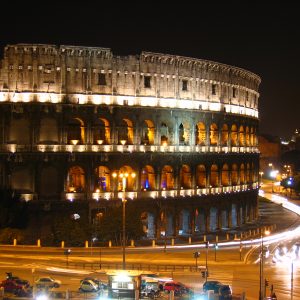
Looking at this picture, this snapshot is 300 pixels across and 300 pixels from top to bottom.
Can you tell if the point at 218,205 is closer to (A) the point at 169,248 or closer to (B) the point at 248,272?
(A) the point at 169,248

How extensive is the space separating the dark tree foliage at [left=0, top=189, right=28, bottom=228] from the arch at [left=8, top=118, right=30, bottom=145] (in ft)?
16.1

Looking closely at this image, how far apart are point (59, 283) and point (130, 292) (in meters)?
7.34

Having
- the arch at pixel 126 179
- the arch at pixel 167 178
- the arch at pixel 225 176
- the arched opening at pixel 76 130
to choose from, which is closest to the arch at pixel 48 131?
the arched opening at pixel 76 130

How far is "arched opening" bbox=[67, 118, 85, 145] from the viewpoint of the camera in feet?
218

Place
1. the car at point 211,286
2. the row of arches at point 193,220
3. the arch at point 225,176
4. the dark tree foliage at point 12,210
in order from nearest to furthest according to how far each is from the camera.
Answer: the car at point 211,286 < the dark tree foliage at point 12,210 < the row of arches at point 193,220 < the arch at point 225,176

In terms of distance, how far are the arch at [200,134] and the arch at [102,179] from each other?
12563 millimetres

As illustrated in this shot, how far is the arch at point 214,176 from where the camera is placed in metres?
77.7

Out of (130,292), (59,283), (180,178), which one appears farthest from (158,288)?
(180,178)

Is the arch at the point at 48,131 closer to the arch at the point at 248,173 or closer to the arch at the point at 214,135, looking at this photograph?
the arch at the point at 214,135

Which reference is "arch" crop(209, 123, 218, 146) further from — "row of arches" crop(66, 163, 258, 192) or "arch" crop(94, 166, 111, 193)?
"arch" crop(94, 166, 111, 193)

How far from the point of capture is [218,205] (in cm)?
7681

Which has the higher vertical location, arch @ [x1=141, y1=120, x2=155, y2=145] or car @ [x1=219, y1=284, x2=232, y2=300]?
arch @ [x1=141, y1=120, x2=155, y2=145]

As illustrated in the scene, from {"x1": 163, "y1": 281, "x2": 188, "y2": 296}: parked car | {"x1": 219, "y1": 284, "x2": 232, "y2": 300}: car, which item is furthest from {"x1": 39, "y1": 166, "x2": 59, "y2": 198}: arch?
{"x1": 219, "y1": 284, "x2": 232, "y2": 300}: car

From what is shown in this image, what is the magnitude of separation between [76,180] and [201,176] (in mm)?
15819
